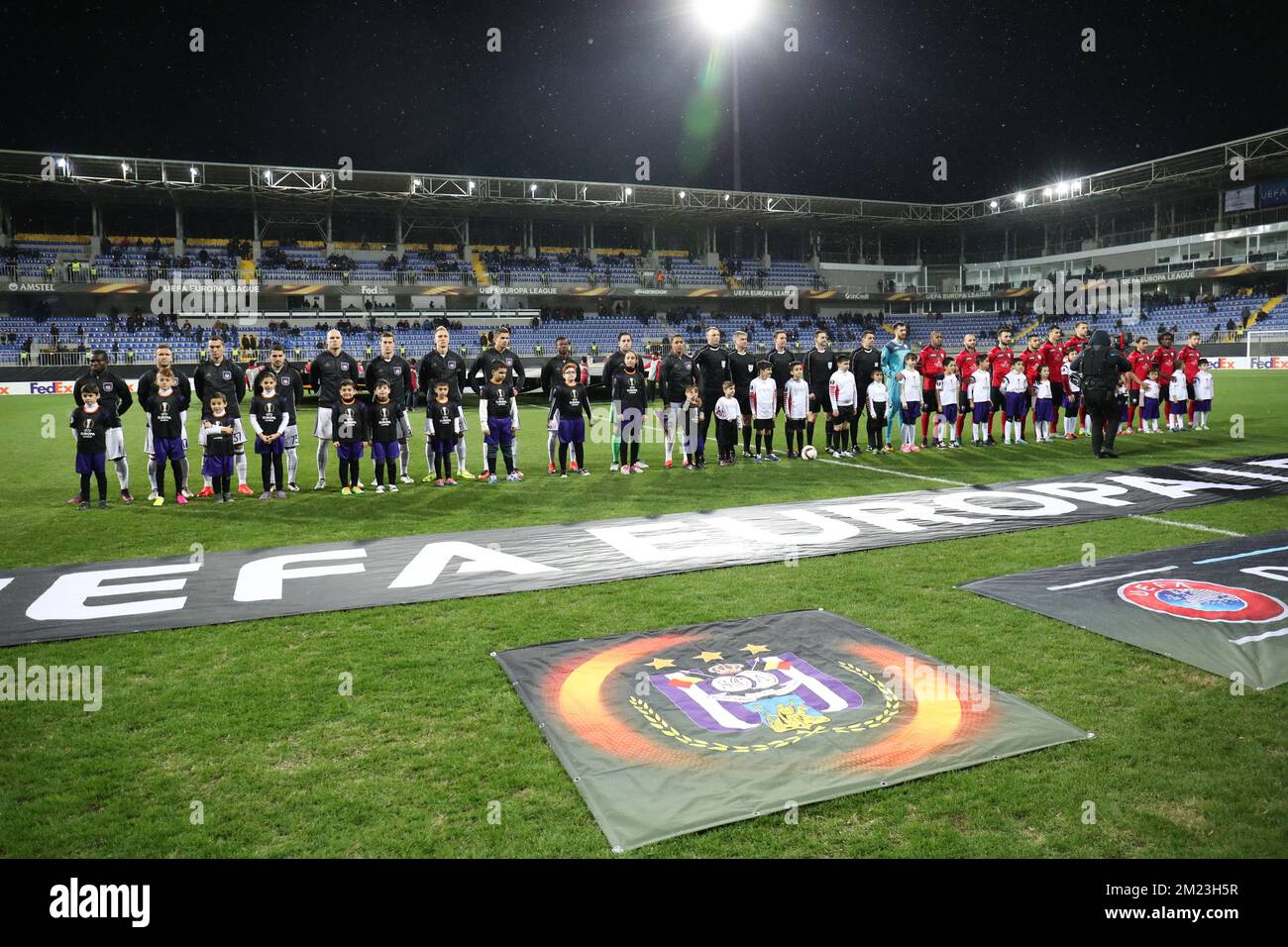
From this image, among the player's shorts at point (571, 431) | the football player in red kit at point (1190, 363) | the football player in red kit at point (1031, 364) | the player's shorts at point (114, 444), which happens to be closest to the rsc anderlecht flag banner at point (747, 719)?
the player's shorts at point (571, 431)

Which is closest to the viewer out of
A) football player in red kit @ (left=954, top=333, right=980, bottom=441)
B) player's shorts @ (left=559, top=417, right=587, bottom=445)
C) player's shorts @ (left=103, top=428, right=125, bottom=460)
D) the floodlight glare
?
player's shorts @ (left=103, top=428, right=125, bottom=460)

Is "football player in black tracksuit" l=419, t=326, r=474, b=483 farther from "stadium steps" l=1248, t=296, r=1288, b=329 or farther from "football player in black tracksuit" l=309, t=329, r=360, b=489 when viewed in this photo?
"stadium steps" l=1248, t=296, r=1288, b=329

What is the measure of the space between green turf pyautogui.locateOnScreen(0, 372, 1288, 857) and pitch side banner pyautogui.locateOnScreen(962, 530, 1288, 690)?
8.9 inches

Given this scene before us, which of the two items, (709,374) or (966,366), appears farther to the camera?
(966,366)

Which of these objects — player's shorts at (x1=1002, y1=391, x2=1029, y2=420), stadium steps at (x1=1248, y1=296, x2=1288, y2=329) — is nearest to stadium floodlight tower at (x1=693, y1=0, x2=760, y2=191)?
player's shorts at (x1=1002, y1=391, x2=1029, y2=420)

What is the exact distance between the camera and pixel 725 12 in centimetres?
3522

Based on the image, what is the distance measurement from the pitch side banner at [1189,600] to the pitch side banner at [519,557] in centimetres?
145

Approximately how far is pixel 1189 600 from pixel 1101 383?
7.58 meters

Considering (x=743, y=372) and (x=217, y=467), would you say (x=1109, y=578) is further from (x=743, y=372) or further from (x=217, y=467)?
(x=217, y=467)

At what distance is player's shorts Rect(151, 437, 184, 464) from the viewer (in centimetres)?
1005

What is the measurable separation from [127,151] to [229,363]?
1625 inches

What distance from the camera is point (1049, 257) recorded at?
56.0 metres

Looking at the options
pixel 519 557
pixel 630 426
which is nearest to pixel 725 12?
pixel 630 426
